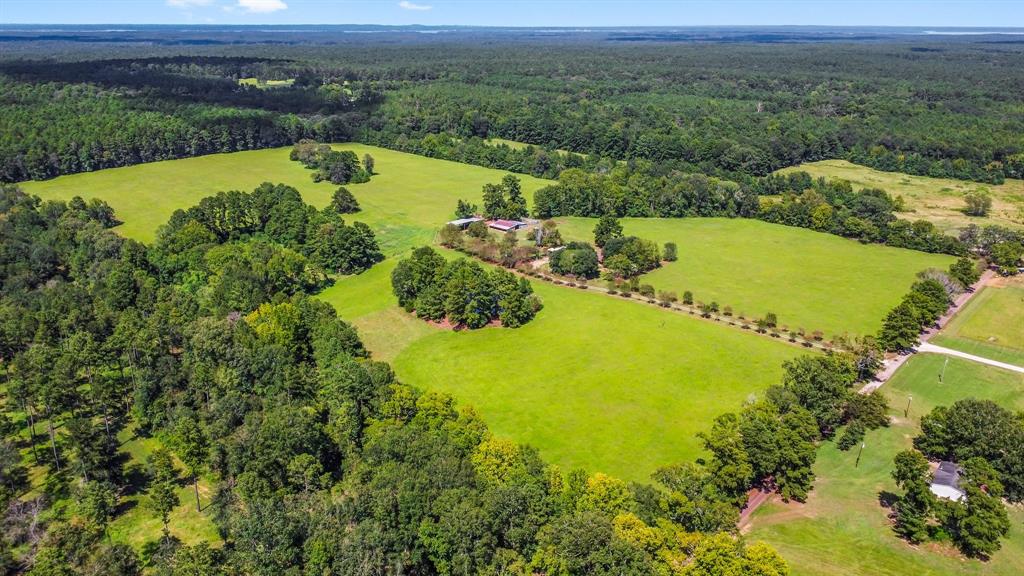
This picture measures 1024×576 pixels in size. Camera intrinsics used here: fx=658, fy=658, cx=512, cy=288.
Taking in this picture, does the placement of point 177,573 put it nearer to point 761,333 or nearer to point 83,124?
point 761,333

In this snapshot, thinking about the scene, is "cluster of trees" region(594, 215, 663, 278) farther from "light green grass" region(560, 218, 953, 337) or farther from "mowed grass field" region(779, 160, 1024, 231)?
"mowed grass field" region(779, 160, 1024, 231)

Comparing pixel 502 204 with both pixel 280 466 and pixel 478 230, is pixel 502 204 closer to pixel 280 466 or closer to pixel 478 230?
pixel 478 230

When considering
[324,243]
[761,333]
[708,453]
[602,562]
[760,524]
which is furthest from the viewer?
[324,243]

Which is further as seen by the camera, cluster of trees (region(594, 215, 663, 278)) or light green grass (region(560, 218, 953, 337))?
cluster of trees (region(594, 215, 663, 278))

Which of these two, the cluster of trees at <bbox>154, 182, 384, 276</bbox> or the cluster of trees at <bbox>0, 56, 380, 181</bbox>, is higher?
the cluster of trees at <bbox>0, 56, 380, 181</bbox>

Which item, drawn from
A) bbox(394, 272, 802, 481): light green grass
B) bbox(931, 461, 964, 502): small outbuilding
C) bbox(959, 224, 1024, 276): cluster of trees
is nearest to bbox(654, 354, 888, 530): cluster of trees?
bbox(394, 272, 802, 481): light green grass

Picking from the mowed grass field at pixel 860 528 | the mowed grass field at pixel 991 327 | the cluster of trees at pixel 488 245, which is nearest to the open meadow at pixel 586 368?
the cluster of trees at pixel 488 245

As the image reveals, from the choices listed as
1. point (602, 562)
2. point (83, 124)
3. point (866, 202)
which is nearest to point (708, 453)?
point (602, 562)
